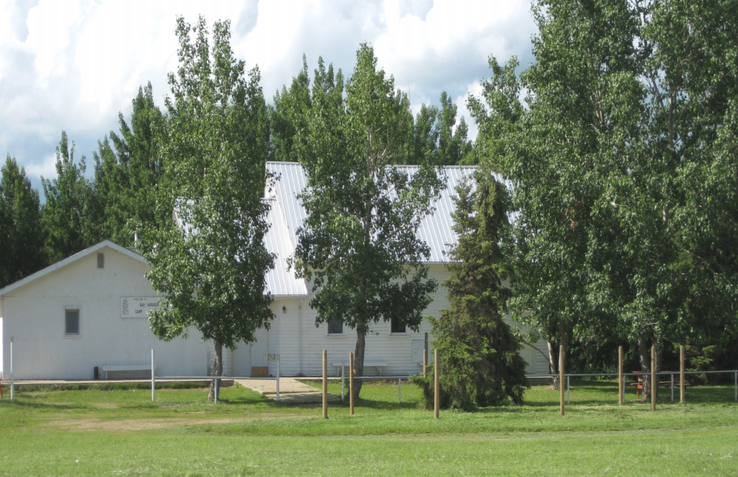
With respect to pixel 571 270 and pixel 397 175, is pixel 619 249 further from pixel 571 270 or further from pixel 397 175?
pixel 397 175

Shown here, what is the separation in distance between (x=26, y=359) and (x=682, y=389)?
70.8 ft

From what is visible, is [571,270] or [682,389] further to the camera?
[571,270]

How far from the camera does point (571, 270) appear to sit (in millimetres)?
23438

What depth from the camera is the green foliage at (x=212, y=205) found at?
21.6 metres

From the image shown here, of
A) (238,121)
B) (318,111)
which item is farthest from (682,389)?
(238,121)

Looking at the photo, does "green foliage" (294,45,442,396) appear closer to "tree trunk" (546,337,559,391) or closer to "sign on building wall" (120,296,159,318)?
"sign on building wall" (120,296,159,318)

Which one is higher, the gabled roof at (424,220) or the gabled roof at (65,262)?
the gabled roof at (424,220)

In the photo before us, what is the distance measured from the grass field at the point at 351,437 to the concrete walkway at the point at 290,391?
70cm

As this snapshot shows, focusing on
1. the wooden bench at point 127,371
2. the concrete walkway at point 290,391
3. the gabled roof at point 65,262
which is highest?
the gabled roof at point 65,262

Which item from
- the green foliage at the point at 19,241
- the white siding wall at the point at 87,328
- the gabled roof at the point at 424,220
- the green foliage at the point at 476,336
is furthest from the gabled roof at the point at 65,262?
the green foliage at the point at 19,241

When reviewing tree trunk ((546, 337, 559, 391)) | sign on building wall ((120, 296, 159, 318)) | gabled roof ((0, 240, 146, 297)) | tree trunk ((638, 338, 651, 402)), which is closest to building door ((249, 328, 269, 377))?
sign on building wall ((120, 296, 159, 318))

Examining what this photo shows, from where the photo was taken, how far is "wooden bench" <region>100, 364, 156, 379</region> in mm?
26328

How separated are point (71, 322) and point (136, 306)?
2323mm

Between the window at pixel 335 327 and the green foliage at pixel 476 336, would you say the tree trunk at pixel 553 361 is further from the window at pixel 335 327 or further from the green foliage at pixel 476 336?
the window at pixel 335 327
